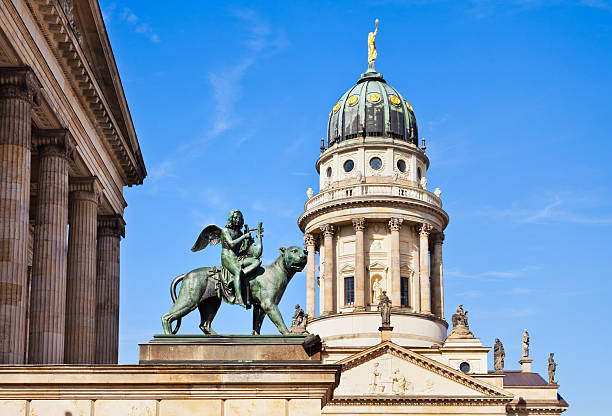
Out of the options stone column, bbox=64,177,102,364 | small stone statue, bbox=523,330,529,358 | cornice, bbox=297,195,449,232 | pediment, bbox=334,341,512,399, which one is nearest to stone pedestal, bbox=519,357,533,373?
small stone statue, bbox=523,330,529,358

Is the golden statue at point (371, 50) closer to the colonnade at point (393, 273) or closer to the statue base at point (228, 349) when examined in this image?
the colonnade at point (393, 273)

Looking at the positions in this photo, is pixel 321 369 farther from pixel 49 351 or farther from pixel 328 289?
pixel 328 289

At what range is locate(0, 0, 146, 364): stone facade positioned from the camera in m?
29.5

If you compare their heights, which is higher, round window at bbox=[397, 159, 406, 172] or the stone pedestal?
round window at bbox=[397, 159, 406, 172]

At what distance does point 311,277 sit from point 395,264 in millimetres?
9284

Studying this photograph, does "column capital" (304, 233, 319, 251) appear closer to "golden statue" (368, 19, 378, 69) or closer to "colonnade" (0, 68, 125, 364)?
"golden statue" (368, 19, 378, 69)

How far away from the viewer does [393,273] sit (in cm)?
10681

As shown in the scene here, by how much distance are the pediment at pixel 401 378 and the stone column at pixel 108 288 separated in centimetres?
5120

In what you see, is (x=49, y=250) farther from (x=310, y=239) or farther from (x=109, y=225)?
(x=310, y=239)

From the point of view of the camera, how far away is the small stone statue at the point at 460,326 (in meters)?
103

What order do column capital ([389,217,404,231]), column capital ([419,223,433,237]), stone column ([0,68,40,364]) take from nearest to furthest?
stone column ([0,68,40,364]) → column capital ([389,217,404,231]) → column capital ([419,223,433,237])

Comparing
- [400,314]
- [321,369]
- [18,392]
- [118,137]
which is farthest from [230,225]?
[400,314]

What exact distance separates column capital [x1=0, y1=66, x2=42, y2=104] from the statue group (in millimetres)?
7726

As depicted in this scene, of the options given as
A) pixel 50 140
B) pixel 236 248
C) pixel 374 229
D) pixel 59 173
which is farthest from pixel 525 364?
pixel 236 248
